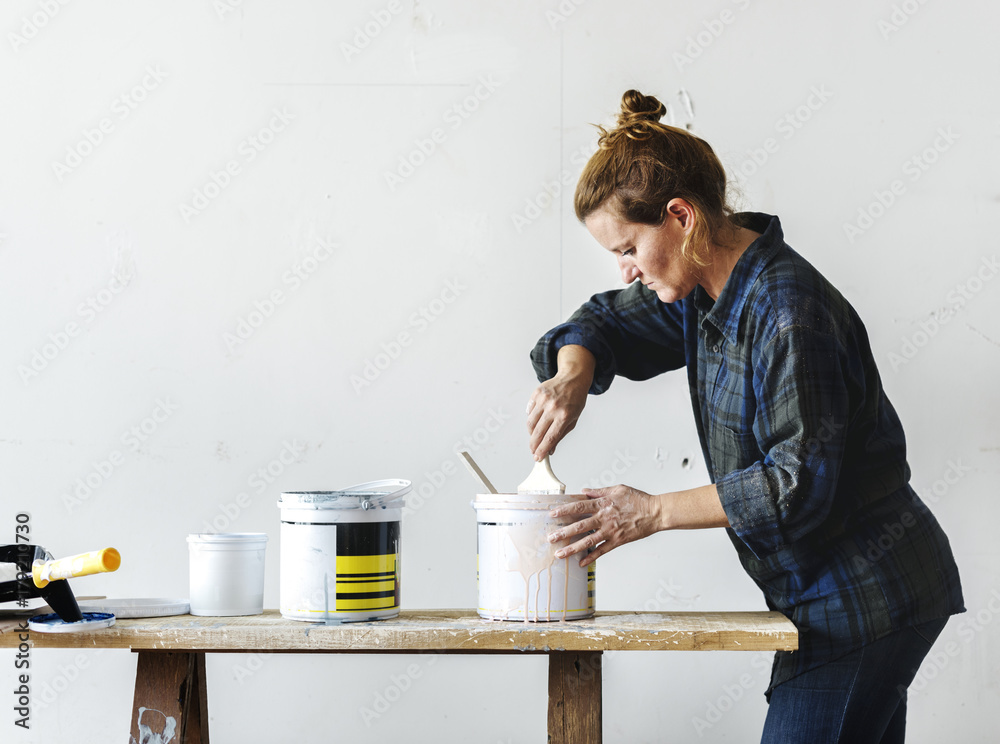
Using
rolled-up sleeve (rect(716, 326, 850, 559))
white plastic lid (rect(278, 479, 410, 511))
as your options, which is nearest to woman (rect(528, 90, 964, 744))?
rolled-up sleeve (rect(716, 326, 850, 559))

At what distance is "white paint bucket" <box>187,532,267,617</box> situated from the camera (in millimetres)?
1339

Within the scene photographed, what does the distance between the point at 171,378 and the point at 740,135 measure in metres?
1.57

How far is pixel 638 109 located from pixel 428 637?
0.85 m

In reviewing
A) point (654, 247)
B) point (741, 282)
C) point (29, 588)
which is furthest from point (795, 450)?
point (29, 588)

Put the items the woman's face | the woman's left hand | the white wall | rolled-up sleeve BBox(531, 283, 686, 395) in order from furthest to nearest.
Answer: the white wall → rolled-up sleeve BBox(531, 283, 686, 395) → the woman's face → the woman's left hand

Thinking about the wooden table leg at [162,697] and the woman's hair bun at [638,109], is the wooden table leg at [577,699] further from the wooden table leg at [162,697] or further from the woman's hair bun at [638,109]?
the woman's hair bun at [638,109]

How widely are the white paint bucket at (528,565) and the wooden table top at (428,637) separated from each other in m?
0.04

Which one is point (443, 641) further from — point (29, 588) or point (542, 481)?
point (29, 588)

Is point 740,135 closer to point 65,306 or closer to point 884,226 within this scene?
point 884,226

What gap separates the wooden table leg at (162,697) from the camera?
1262 mm

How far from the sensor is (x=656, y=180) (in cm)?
130

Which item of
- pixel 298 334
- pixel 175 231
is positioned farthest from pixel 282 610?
pixel 175 231

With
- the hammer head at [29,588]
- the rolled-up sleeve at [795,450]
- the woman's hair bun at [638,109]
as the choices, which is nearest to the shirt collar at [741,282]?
the rolled-up sleeve at [795,450]

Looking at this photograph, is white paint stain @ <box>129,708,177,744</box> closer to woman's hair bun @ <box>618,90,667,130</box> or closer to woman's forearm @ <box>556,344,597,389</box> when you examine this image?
woman's forearm @ <box>556,344,597,389</box>
